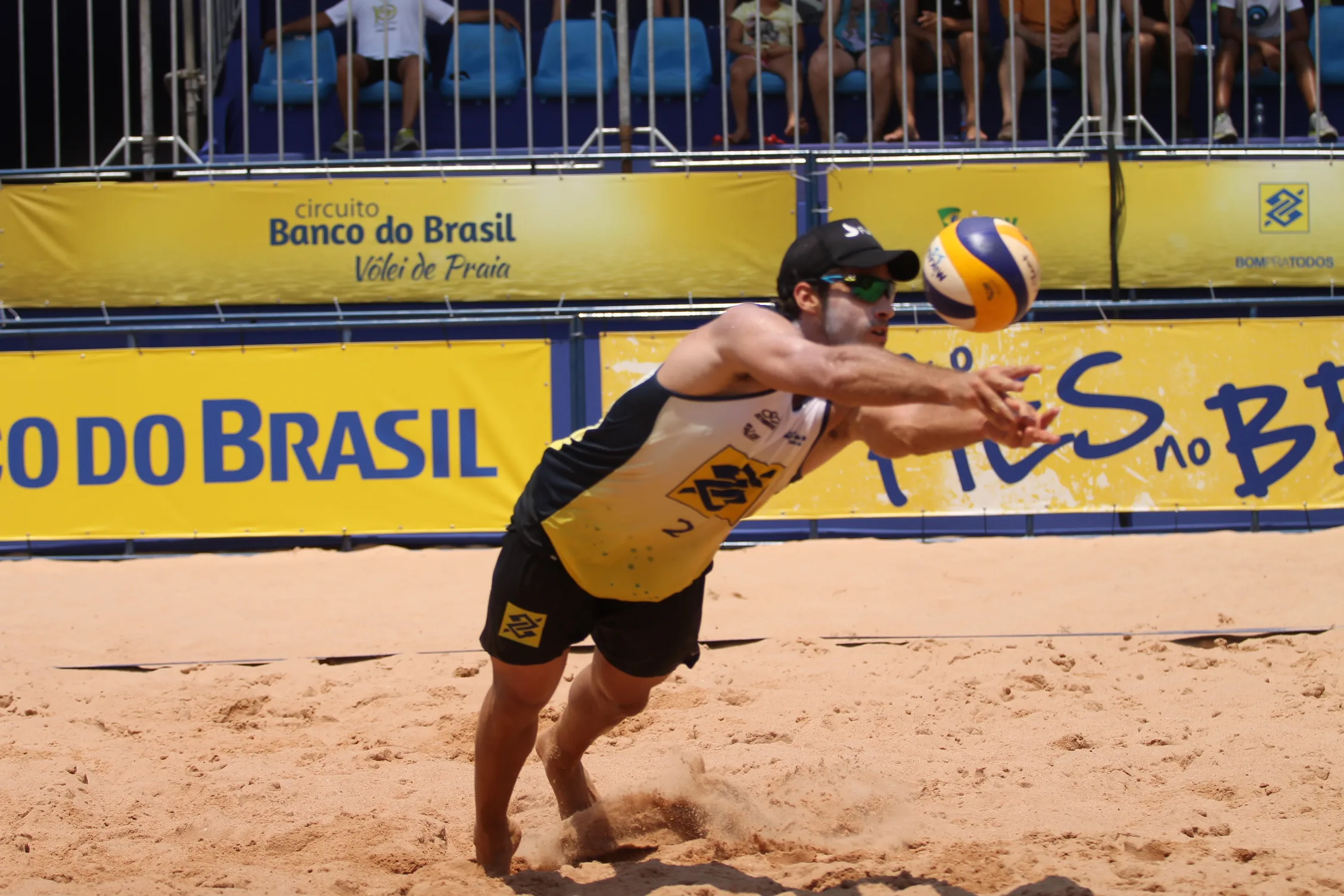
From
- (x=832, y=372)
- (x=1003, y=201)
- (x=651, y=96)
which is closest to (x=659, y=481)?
(x=832, y=372)

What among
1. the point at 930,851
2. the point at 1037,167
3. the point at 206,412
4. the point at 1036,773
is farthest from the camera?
the point at 1037,167

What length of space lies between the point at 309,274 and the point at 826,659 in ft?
13.6

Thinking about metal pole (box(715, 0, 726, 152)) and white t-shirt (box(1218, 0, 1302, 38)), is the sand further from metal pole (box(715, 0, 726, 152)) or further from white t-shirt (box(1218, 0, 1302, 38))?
white t-shirt (box(1218, 0, 1302, 38))

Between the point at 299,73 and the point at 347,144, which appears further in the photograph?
the point at 299,73

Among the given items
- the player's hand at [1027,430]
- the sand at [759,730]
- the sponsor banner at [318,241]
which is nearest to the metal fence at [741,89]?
the sponsor banner at [318,241]

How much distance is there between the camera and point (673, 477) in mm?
3164

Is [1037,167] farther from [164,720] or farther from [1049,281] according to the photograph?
[164,720]

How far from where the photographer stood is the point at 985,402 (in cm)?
265

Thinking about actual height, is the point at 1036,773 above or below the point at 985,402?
below

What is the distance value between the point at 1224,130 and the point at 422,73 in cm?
525

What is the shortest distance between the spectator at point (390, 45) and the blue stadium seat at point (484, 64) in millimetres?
177

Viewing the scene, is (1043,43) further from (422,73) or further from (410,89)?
(410,89)

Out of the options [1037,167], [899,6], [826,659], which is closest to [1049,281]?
[1037,167]

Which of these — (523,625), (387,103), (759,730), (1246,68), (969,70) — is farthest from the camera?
(969,70)
